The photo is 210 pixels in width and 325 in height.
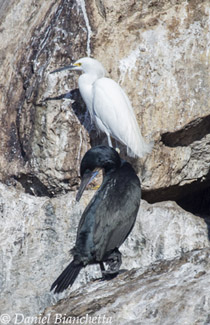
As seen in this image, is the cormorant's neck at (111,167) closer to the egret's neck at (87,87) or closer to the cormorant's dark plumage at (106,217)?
the cormorant's dark plumage at (106,217)

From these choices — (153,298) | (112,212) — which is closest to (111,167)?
(112,212)

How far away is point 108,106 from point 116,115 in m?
0.19

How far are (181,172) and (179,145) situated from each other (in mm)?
336

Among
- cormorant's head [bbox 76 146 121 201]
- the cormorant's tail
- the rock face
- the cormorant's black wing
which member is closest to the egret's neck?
the rock face

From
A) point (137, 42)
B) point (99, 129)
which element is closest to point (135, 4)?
point (137, 42)

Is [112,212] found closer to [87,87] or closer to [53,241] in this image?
[53,241]

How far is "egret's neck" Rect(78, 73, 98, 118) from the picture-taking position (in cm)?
861

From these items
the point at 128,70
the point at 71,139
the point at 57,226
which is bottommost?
the point at 57,226

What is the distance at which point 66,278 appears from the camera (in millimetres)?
6191

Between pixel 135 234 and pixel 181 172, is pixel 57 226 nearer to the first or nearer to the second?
pixel 135 234

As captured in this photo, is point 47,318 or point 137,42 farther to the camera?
point 137,42

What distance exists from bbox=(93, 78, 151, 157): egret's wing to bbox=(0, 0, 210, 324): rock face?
0.87ft

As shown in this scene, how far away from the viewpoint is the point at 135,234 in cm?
829

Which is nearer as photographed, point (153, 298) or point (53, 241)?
point (153, 298)
